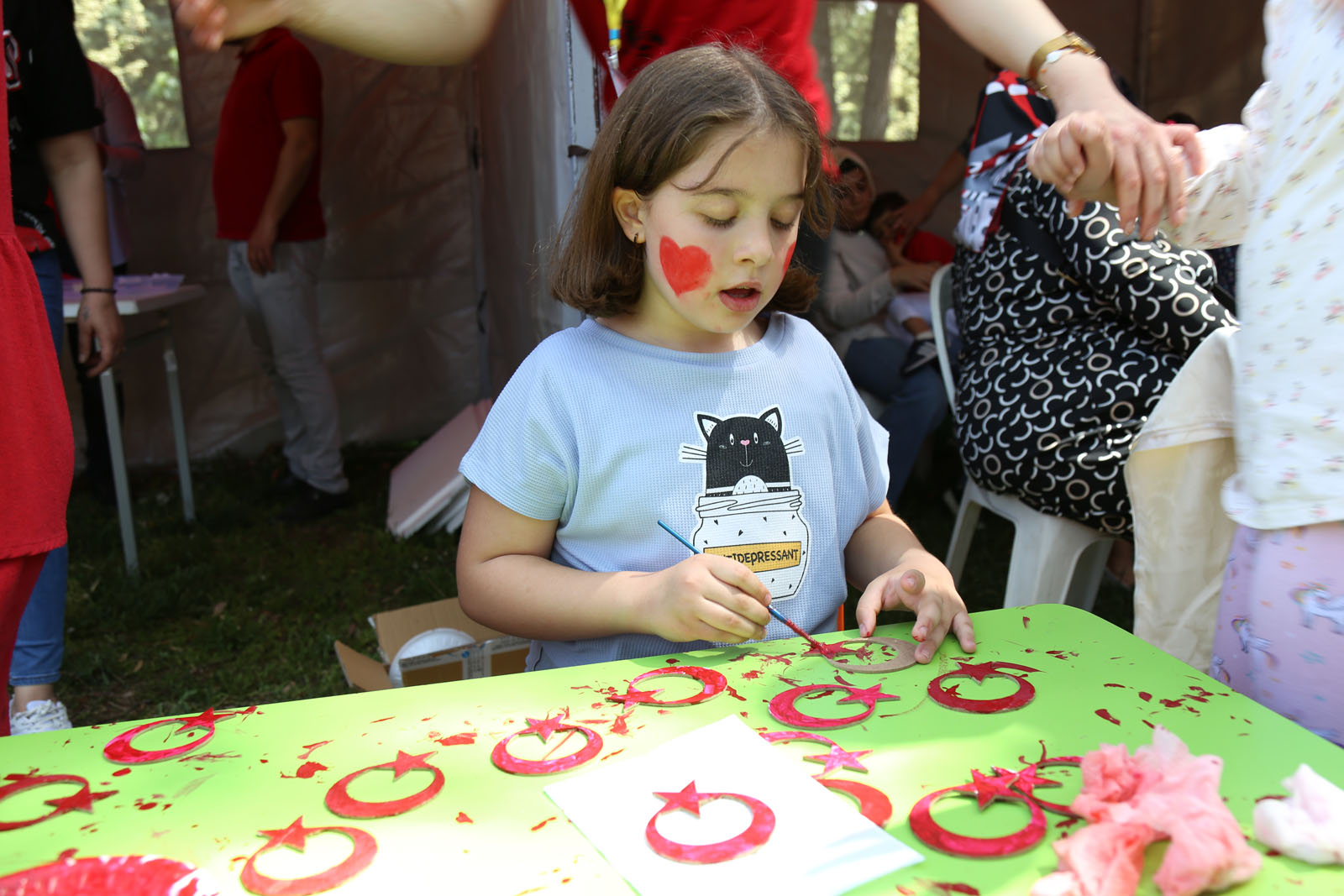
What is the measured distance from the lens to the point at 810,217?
55.9 inches

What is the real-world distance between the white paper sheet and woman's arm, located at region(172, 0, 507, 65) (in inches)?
31.1

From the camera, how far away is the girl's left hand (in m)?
1.00

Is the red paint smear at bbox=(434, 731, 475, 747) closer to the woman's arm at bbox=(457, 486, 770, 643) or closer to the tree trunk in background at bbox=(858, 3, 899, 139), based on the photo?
the woman's arm at bbox=(457, 486, 770, 643)

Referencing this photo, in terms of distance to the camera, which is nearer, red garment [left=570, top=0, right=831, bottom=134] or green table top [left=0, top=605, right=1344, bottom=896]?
green table top [left=0, top=605, right=1344, bottom=896]

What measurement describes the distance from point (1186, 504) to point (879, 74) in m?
4.19

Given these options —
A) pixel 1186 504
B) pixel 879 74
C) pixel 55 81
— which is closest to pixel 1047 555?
pixel 1186 504

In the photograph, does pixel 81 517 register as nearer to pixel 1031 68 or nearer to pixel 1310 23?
pixel 1031 68

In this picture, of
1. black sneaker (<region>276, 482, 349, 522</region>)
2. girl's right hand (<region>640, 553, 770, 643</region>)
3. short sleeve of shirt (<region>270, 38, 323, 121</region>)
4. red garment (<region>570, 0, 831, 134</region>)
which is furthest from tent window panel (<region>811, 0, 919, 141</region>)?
girl's right hand (<region>640, 553, 770, 643</region>)

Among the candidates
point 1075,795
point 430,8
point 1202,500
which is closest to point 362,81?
point 430,8

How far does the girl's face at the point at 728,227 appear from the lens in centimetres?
118

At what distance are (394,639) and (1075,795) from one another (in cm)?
182

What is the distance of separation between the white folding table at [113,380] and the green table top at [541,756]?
2089mm

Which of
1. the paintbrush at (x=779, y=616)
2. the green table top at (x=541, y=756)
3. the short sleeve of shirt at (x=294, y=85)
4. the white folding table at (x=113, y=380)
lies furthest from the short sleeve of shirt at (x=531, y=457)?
the short sleeve of shirt at (x=294, y=85)

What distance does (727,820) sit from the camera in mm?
702
